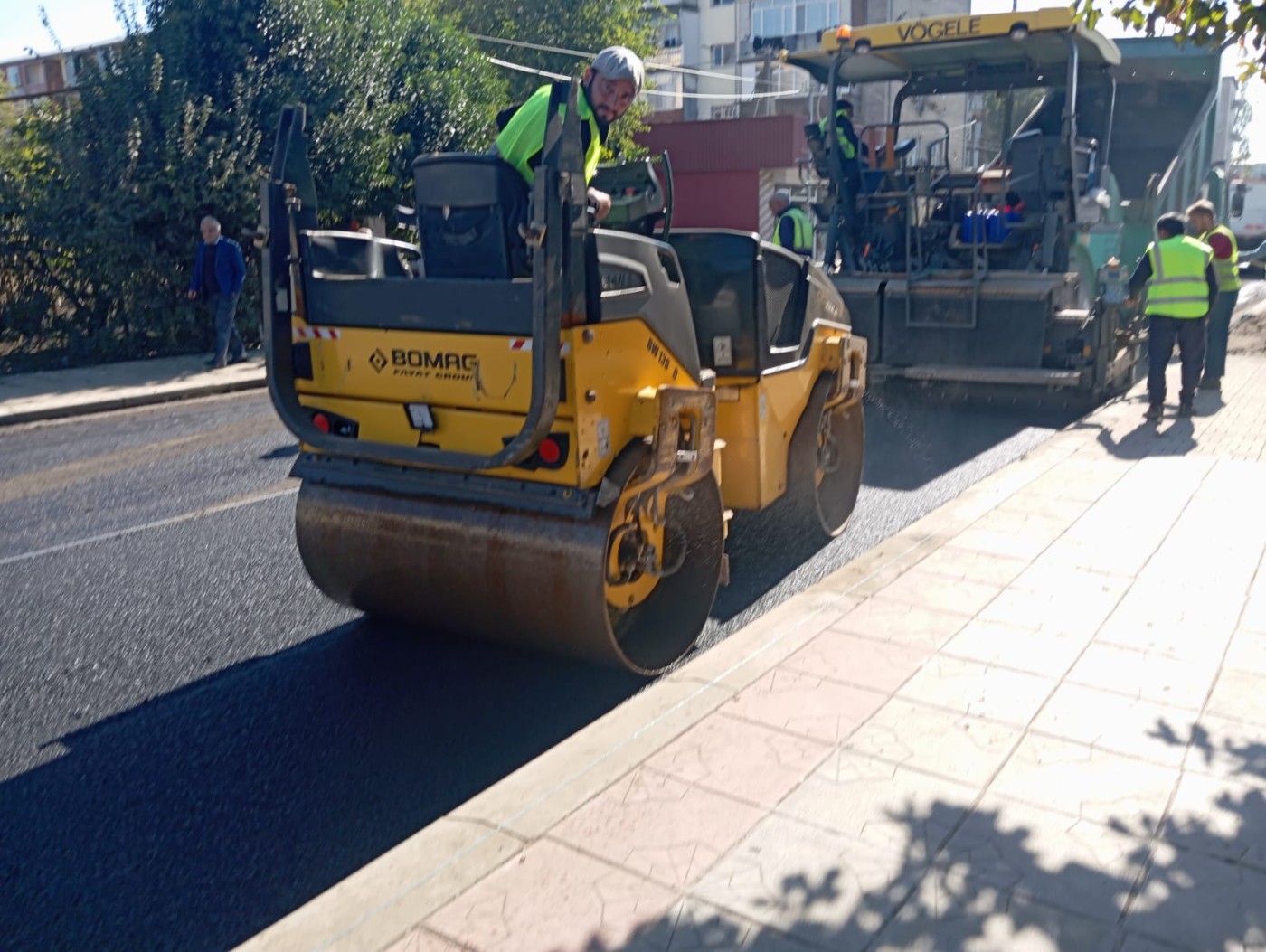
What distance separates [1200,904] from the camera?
2.87 metres

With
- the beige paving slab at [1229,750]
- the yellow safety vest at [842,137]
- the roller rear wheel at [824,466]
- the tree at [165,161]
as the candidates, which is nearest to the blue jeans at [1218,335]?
the yellow safety vest at [842,137]

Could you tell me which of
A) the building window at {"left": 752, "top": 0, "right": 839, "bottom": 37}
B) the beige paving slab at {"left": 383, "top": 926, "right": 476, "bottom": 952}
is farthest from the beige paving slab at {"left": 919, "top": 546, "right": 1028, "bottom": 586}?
the building window at {"left": 752, "top": 0, "right": 839, "bottom": 37}

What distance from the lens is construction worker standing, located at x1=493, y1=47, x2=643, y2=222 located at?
4.37 metres

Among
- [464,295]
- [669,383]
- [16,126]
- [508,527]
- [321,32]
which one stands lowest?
[508,527]

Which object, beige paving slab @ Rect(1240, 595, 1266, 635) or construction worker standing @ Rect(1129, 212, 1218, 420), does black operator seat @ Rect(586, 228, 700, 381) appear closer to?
beige paving slab @ Rect(1240, 595, 1266, 635)

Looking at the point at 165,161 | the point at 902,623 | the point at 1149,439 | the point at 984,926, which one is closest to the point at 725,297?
the point at 902,623

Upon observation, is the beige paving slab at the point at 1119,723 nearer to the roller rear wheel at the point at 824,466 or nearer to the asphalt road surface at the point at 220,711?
the asphalt road surface at the point at 220,711

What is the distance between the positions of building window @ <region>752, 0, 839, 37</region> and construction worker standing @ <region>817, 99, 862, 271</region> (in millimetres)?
38043

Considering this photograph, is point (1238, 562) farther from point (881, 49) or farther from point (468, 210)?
point (881, 49)

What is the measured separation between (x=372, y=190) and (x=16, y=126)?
4.73m

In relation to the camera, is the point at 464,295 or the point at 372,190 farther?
the point at 372,190

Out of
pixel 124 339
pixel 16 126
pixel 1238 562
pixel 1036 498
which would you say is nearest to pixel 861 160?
pixel 1036 498

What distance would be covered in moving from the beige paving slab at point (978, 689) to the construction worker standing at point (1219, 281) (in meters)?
7.30

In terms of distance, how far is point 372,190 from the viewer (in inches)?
693
